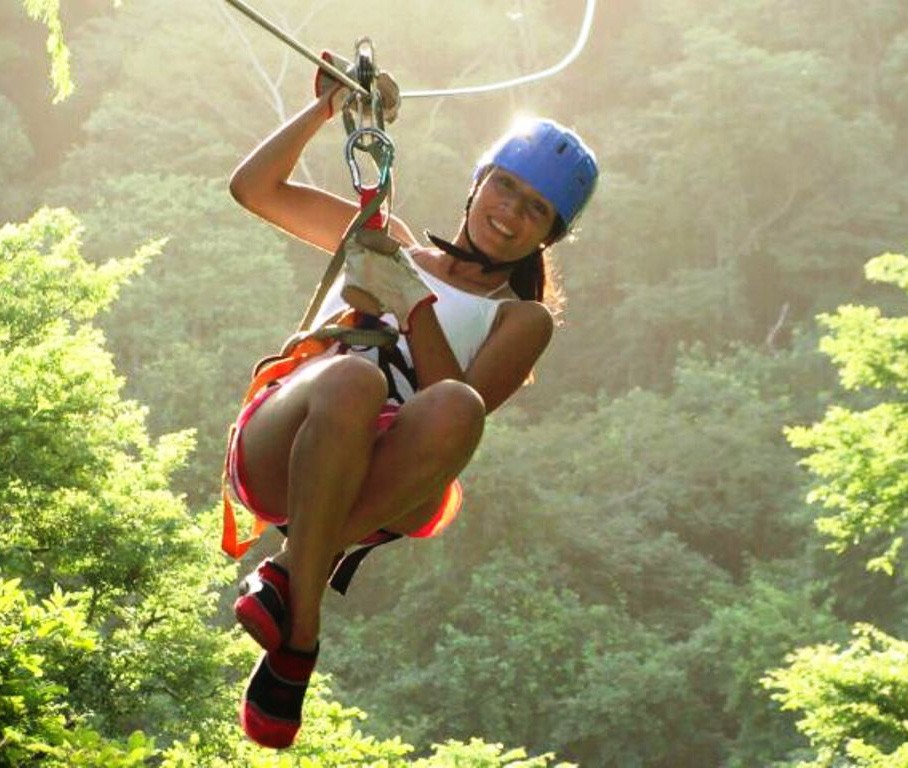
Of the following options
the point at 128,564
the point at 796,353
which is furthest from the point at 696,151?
the point at 128,564

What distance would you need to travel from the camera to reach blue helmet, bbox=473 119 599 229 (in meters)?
2.69

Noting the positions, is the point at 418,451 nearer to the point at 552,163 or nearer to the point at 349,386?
the point at 349,386

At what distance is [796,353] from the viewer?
22.7 m

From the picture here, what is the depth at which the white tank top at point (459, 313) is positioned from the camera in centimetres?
261

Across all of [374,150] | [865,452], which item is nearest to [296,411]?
[374,150]

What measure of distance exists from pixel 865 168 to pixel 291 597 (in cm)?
2535

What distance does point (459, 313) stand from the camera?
2.63m

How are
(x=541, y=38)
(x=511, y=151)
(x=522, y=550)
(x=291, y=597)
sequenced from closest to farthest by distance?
(x=291, y=597) → (x=511, y=151) → (x=522, y=550) → (x=541, y=38)

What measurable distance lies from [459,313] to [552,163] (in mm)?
310

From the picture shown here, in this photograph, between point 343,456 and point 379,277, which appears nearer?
point 343,456

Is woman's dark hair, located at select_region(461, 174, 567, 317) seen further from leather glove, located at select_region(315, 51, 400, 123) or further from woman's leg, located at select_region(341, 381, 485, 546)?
woman's leg, located at select_region(341, 381, 485, 546)

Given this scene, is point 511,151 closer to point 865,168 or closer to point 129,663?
point 129,663

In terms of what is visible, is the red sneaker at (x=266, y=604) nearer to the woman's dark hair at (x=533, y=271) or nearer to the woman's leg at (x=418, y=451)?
the woman's leg at (x=418, y=451)

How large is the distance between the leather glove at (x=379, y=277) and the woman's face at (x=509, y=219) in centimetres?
35
